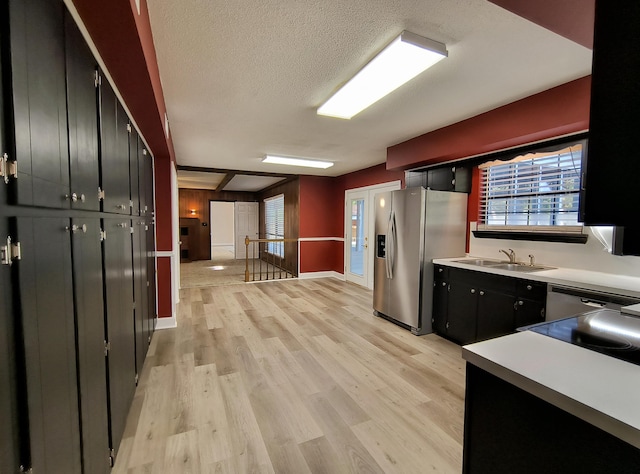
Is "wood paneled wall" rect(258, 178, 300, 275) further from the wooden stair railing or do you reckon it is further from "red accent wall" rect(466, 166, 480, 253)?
"red accent wall" rect(466, 166, 480, 253)

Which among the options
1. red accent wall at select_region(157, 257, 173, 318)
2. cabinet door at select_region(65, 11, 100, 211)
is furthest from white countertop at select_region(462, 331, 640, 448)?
red accent wall at select_region(157, 257, 173, 318)

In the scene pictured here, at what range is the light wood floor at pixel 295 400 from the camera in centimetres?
173

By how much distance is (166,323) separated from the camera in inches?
149

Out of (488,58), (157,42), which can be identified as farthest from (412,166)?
(157,42)

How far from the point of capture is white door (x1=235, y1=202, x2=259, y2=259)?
10586 millimetres

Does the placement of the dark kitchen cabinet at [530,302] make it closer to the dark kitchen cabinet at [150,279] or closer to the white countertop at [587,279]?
the white countertop at [587,279]

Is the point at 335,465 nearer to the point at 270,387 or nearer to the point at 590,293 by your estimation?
the point at 270,387

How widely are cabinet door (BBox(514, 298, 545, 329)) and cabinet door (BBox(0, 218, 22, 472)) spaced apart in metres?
3.15

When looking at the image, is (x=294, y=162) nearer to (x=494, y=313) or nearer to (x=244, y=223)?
(x=494, y=313)

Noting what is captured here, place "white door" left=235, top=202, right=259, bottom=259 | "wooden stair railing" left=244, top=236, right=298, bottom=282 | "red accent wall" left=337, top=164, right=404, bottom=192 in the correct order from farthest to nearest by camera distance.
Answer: "white door" left=235, top=202, right=259, bottom=259 < "wooden stair railing" left=244, top=236, right=298, bottom=282 < "red accent wall" left=337, top=164, right=404, bottom=192

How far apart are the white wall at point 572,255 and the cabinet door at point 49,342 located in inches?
143

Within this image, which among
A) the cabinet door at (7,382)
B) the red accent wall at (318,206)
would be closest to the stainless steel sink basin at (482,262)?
the cabinet door at (7,382)

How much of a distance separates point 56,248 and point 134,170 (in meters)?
1.51

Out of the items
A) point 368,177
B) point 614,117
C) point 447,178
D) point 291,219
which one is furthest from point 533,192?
point 291,219
